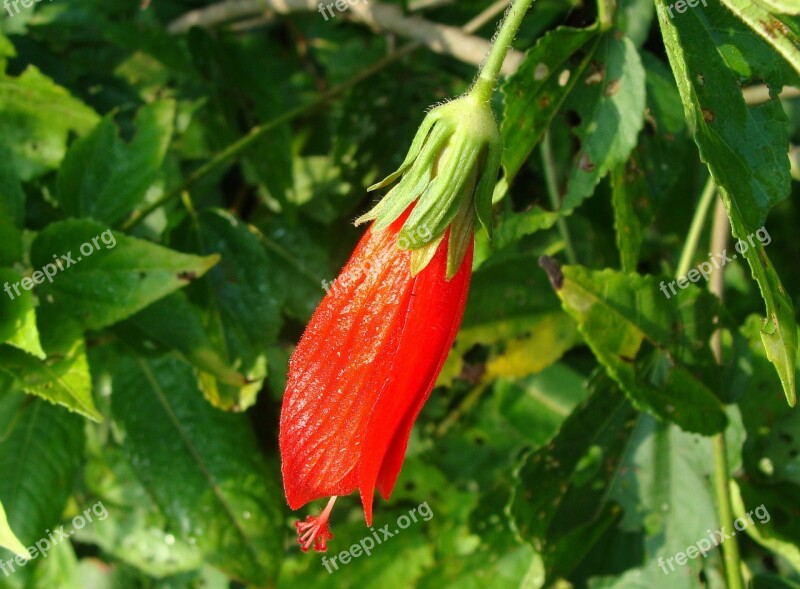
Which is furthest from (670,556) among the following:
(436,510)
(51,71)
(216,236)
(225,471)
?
(51,71)

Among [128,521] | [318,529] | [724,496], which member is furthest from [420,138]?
[128,521]

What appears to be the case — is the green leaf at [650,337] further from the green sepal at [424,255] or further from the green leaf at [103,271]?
the green leaf at [103,271]

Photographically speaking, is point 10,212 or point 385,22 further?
point 385,22

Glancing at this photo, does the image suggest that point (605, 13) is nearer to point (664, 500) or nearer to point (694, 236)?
point (694, 236)

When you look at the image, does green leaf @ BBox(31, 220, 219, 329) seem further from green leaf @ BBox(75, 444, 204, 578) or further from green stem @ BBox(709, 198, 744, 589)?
green stem @ BBox(709, 198, 744, 589)

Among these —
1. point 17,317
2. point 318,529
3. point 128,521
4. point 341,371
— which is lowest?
point 128,521

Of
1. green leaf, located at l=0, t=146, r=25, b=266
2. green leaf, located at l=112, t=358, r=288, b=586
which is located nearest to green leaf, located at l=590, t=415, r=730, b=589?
green leaf, located at l=112, t=358, r=288, b=586
